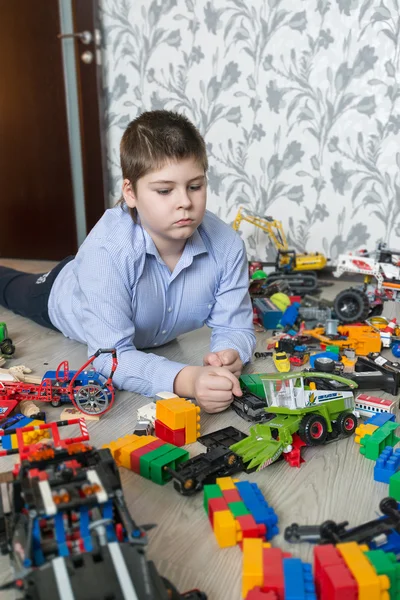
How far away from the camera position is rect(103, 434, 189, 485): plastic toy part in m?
0.94

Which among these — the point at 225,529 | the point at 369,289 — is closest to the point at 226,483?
the point at 225,529

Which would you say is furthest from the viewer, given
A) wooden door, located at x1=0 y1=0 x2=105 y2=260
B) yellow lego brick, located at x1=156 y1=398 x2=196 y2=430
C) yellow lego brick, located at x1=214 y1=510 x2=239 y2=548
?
wooden door, located at x1=0 y1=0 x2=105 y2=260

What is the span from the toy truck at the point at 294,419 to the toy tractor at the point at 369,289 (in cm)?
70

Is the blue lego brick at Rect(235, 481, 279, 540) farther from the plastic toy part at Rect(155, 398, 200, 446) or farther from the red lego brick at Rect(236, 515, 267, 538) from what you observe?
the plastic toy part at Rect(155, 398, 200, 446)

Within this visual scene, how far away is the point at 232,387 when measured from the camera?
1151 millimetres

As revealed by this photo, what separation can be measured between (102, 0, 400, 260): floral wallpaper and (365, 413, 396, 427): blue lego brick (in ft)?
4.68

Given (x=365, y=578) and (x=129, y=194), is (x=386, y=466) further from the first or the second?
(x=129, y=194)

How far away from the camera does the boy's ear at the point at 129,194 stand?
1.26m

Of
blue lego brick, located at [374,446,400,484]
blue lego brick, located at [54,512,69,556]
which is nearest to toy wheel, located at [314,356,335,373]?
blue lego brick, located at [374,446,400,484]

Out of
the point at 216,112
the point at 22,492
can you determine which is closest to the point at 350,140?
the point at 216,112

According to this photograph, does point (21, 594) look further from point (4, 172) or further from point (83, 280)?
point (4, 172)

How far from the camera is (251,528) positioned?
0.78 metres

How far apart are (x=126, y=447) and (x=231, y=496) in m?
0.22

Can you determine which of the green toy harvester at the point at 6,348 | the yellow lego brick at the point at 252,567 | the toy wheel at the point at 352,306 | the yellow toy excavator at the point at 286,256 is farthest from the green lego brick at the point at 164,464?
the yellow toy excavator at the point at 286,256
